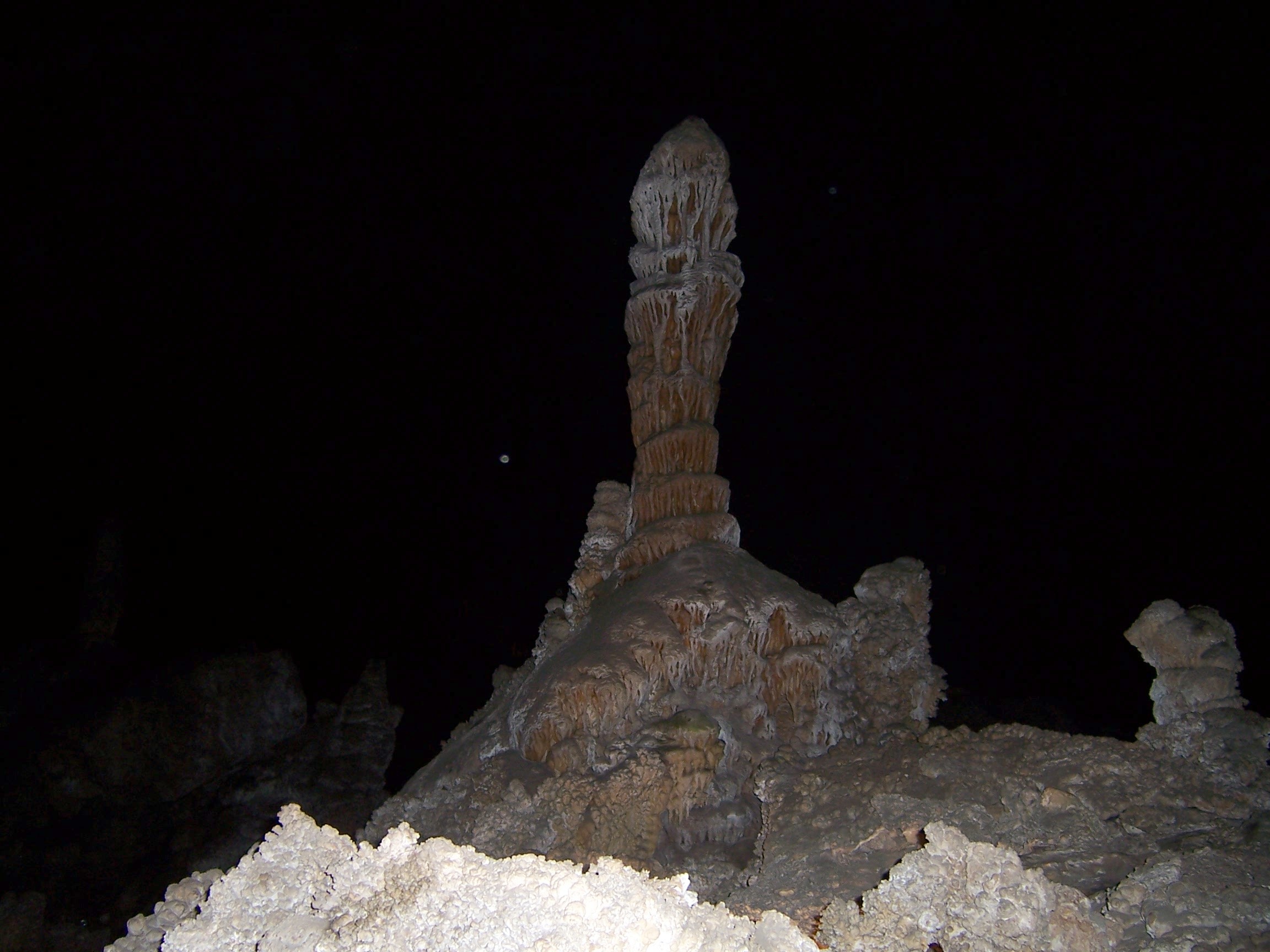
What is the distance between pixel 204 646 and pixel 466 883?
55.1 ft

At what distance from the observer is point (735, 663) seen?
789 centimetres

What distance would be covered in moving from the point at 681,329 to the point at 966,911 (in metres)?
7.15

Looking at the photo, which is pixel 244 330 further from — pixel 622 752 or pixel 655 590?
pixel 622 752

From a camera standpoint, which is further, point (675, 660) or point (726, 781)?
point (675, 660)

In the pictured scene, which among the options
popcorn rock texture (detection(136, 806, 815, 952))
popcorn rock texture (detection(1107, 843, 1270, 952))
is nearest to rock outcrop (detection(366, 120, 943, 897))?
popcorn rock texture (detection(1107, 843, 1270, 952))

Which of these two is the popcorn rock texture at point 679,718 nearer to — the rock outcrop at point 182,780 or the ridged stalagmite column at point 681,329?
the ridged stalagmite column at point 681,329

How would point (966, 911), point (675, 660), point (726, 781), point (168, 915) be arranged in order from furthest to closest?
point (675, 660), point (726, 781), point (966, 911), point (168, 915)

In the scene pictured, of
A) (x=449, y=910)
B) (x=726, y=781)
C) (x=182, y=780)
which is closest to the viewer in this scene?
(x=449, y=910)

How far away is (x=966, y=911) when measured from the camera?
3125 mm

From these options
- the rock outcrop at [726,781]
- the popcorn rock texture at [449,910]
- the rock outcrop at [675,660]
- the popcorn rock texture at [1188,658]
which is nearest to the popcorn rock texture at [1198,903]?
the rock outcrop at [726,781]

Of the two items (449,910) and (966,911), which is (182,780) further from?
(966,911)

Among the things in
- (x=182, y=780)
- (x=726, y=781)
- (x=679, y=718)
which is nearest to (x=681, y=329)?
(x=679, y=718)

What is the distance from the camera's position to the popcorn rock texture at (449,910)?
2.10 meters

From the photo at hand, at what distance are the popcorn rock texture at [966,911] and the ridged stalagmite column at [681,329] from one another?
19.0 feet
